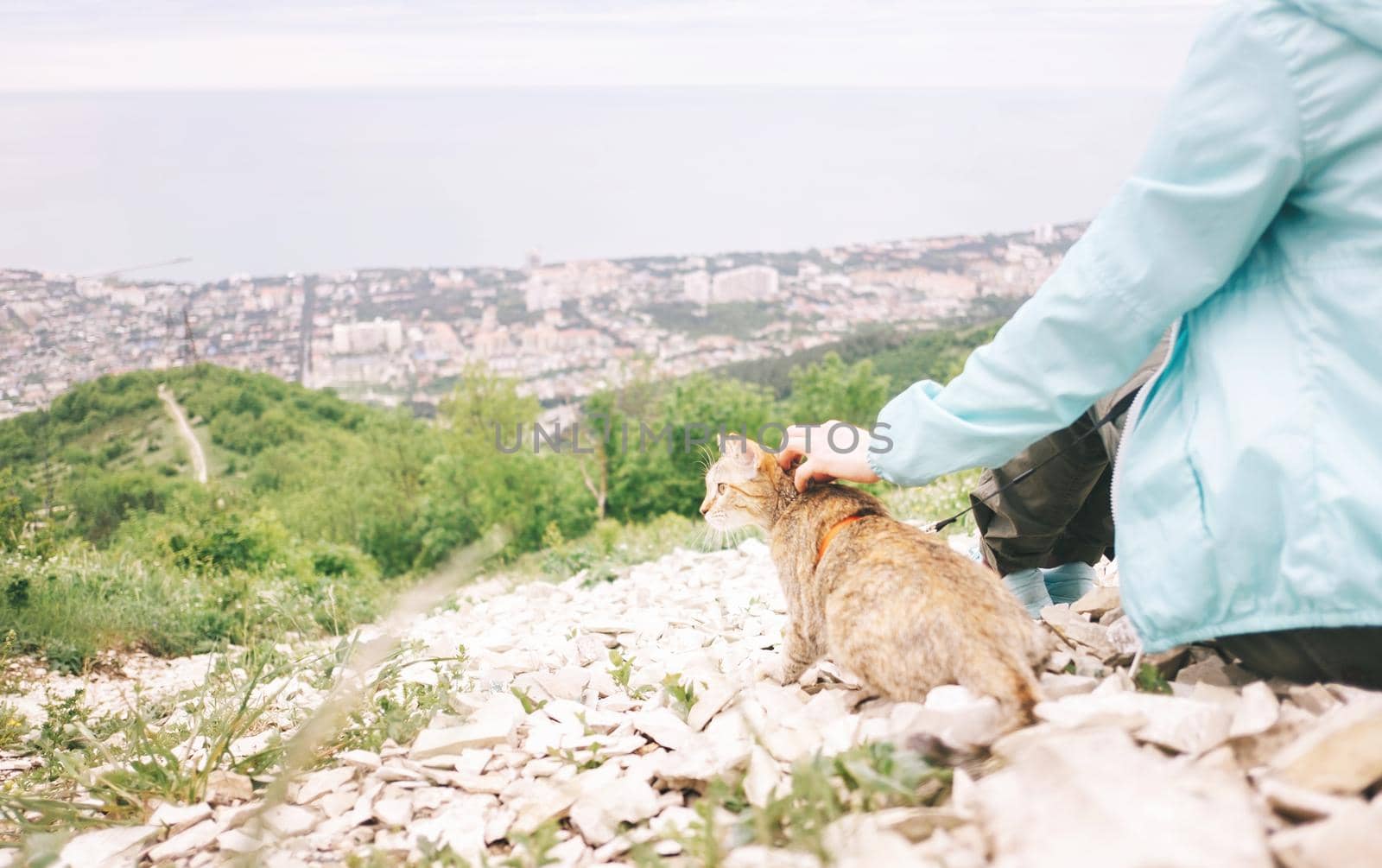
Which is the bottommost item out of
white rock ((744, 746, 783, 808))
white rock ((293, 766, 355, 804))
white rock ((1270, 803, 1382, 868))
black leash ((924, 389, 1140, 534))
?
white rock ((293, 766, 355, 804))

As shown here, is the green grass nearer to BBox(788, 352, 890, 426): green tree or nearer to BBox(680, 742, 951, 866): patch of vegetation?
BBox(680, 742, 951, 866): patch of vegetation

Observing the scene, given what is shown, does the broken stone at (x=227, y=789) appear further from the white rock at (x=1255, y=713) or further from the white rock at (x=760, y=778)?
the white rock at (x=1255, y=713)

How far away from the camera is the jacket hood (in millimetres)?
1830

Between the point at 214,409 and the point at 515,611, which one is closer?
the point at 515,611

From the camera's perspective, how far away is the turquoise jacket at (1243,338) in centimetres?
193

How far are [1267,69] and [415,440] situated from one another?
141 feet

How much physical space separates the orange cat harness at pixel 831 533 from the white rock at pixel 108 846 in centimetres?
216

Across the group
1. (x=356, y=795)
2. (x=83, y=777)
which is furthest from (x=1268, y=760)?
(x=83, y=777)

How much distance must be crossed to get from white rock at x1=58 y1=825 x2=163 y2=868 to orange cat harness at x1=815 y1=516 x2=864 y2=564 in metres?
2.16

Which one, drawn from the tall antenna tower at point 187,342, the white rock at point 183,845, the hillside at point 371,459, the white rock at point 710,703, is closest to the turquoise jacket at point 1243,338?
the white rock at point 710,703

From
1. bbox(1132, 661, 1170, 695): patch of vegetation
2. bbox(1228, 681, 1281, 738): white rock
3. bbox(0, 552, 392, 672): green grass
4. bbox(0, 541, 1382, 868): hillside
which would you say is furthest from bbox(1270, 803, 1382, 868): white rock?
bbox(0, 552, 392, 672): green grass

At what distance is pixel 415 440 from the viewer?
42750mm

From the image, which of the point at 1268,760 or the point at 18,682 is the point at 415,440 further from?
the point at 1268,760

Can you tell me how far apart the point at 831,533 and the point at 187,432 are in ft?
120
